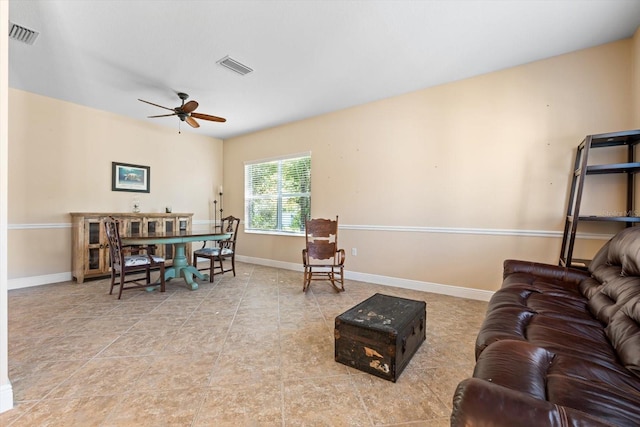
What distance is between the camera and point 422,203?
351cm

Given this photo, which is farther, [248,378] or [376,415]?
[248,378]

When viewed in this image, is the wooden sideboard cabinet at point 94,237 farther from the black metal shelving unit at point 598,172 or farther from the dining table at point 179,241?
the black metal shelving unit at point 598,172

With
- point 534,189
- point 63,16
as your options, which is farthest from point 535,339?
point 63,16

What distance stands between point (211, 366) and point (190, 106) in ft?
8.91

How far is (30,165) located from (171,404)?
162 inches

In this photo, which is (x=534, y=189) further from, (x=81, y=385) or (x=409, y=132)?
(x=81, y=385)

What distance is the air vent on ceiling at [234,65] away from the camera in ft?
9.16

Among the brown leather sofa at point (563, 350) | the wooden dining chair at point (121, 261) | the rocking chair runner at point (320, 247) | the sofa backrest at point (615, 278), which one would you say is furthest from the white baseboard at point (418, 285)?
the wooden dining chair at point (121, 261)

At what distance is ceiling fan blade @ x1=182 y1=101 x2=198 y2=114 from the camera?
3.05m

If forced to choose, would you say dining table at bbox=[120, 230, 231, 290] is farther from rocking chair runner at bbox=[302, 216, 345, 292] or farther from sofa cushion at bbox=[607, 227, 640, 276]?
sofa cushion at bbox=[607, 227, 640, 276]

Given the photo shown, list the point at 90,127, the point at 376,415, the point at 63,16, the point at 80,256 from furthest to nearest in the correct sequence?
the point at 90,127 < the point at 80,256 < the point at 63,16 < the point at 376,415

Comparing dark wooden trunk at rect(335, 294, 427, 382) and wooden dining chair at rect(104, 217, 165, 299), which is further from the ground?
wooden dining chair at rect(104, 217, 165, 299)

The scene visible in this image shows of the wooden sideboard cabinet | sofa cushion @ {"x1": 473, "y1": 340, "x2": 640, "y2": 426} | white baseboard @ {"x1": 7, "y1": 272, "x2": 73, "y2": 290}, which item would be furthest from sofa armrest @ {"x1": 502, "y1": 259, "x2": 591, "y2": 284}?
white baseboard @ {"x1": 7, "y1": 272, "x2": 73, "y2": 290}

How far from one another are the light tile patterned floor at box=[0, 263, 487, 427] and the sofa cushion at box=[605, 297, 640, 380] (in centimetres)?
78
